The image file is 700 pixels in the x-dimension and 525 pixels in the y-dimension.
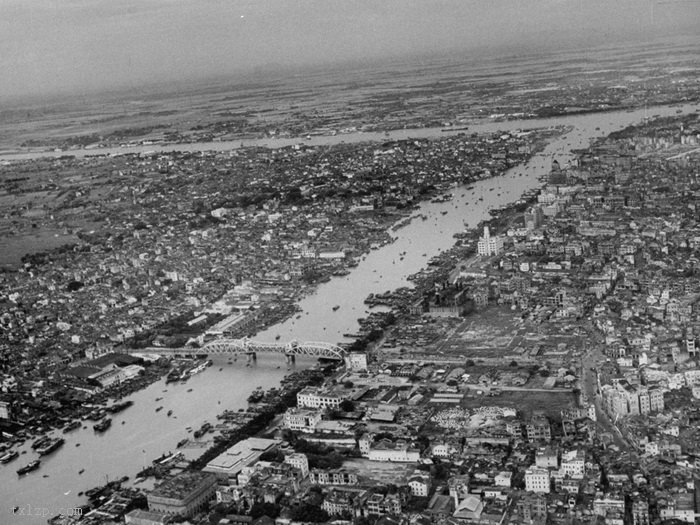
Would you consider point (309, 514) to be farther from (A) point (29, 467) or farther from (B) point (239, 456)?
(A) point (29, 467)

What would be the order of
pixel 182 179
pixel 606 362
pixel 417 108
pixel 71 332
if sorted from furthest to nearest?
1. pixel 417 108
2. pixel 182 179
3. pixel 71 332
4. pixel 606 362

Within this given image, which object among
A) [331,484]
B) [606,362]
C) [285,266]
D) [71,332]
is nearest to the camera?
[331,484]

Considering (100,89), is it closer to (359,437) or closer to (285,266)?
(285,266)

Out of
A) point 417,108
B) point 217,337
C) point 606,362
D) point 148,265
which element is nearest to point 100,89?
point 148,265

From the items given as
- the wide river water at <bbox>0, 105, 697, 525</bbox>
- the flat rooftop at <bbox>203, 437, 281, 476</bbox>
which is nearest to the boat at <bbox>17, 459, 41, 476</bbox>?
the wide river water at <bbox>0, 105, 697, 525</bbox>

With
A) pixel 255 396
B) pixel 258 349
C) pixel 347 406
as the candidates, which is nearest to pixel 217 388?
pixel 255 396

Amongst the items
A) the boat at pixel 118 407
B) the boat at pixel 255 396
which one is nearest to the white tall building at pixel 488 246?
the boat at pixel 255 396

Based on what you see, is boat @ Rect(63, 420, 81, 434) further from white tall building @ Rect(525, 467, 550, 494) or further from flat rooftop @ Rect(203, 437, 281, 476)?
white tall building @ Rect(525, 467, 550, 494)
